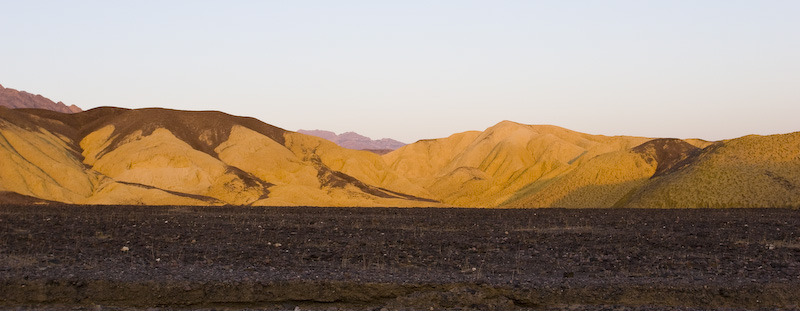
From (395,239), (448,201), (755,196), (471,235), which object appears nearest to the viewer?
(395,239)

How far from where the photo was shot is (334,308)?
13.2 metres

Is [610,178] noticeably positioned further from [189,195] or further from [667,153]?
[189,195]

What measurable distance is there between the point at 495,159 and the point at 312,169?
1490 inches

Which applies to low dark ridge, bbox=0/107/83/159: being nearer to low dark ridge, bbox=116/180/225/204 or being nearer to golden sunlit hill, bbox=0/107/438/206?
golden sunlit hill, bbox=0/107/438/206

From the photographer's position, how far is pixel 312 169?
91375 millimetres

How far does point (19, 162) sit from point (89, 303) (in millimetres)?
60728

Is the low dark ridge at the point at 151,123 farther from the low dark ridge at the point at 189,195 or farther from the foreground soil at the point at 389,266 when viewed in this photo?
the foreground soil at the point at 389,266

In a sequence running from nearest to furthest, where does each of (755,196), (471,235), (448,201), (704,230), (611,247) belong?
1. (611,247)
2. (471,235)
3. (704,230)
4. (755,196)
5. (448,201)

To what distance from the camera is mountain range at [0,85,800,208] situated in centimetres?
5378

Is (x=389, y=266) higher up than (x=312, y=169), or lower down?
lower down

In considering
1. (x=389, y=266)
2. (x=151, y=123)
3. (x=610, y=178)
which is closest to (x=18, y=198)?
(x=151, y=123)

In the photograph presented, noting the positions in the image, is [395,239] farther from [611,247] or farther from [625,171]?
[625,171]

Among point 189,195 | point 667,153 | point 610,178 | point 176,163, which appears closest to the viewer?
point 610,178

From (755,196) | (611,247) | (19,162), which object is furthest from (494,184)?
(611,247)
